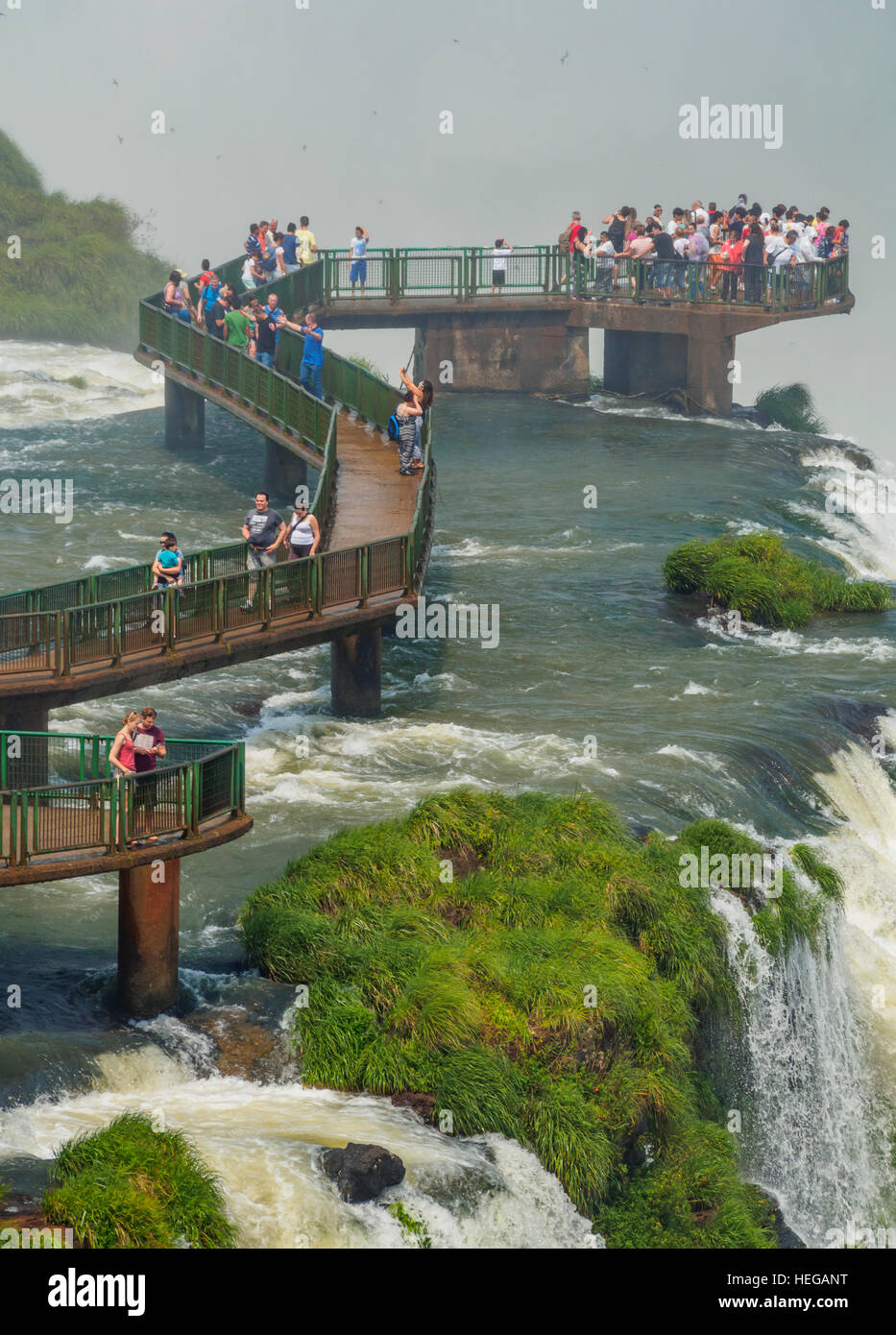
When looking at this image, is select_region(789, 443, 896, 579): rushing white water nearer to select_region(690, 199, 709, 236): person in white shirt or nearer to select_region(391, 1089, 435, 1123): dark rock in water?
select_region(690, 199, 709, 236): person in white shirt

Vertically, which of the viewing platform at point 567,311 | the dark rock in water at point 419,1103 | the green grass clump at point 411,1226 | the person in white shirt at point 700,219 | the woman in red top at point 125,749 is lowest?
the green grass clump at point 411,1226

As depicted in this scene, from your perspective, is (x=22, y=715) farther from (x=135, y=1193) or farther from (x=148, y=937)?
(x=135, y=1193)

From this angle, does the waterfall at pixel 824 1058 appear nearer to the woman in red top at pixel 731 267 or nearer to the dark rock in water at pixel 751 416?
the woman in red top at pixel 731 267

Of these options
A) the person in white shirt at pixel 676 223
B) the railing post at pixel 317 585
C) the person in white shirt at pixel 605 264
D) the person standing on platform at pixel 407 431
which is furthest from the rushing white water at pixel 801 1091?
the person in white shirt at pixel 605 264

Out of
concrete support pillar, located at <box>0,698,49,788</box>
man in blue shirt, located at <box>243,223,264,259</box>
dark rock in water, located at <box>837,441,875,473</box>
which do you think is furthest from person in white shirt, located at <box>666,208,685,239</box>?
concrete support pillar, located at <box>0,698,49,788</box>

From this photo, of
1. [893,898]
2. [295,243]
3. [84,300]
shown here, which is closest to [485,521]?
[295,243]

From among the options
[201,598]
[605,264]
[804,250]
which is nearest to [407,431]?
[201,598]
